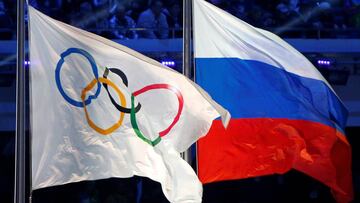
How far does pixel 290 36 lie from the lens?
15.6m

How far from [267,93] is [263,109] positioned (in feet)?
0.57

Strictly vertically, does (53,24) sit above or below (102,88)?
above

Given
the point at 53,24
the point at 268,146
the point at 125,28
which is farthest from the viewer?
the point at 125,28

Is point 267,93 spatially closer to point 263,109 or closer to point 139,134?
point 263,109

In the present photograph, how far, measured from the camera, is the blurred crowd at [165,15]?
592 inches

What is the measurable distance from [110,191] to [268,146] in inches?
238

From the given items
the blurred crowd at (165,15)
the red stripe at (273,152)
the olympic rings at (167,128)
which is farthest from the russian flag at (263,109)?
the blurred crowd at (165,15)

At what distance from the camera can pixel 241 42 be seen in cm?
999

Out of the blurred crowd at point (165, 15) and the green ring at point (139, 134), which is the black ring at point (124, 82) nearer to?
the green ring at point (139, 134)

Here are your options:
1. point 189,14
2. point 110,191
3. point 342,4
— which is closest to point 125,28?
point 110,191

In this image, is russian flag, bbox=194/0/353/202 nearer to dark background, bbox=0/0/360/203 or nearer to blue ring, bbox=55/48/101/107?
blue ring, bbox=55/48/101/107

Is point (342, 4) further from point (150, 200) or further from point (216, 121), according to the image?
point (216, 121)

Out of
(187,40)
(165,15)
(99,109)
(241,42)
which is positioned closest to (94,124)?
(99,109)

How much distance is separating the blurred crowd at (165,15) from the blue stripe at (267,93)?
4987mm
